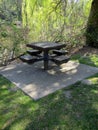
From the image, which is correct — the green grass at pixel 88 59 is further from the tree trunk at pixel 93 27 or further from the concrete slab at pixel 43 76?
the tree trunk at pixel 93 27

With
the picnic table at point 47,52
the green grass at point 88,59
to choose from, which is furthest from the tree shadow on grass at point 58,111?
the green grass at point 88,59

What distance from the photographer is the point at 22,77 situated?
4.23 metres

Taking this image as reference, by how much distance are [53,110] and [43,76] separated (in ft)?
4.98

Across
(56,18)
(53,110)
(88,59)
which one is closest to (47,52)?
(88,59)

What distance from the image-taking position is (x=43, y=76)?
4.26 meters

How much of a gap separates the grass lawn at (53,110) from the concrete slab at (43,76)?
0.20 meters

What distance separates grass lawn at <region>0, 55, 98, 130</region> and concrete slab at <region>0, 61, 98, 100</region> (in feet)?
0.67

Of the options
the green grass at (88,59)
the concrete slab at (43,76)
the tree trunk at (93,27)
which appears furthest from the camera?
the tree trunk at (93,27)

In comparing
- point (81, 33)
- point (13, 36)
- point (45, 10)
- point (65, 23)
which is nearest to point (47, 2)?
point (45, 10)

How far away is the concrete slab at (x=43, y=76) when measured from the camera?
11.7 feet

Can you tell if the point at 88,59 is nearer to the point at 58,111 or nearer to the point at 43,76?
the point at 43,76

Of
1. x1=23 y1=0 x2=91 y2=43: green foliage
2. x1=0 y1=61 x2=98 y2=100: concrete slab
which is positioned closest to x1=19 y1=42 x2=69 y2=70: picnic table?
x1=0 y1=61 x2=98 y2=100: concrete slab

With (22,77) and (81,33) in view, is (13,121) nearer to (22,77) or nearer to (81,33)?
(22,77)

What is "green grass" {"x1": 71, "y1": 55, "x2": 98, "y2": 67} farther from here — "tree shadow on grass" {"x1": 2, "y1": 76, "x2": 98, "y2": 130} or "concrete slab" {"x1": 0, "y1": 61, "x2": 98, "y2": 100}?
"tree shadow on grass" {"x1": 2, "y1": 76, "x2": 98, "y2": 130}
